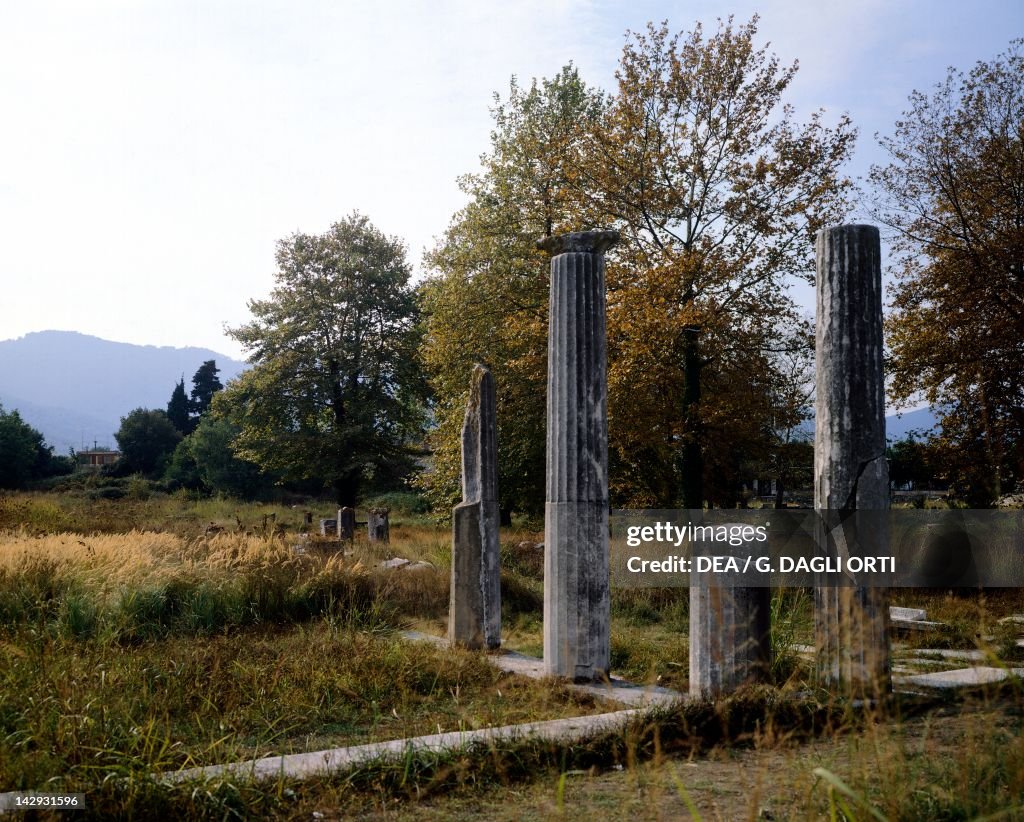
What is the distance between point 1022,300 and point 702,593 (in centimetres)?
1189

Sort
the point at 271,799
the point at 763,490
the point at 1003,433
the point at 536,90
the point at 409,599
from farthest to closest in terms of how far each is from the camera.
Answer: the point at 763,490 < the point at 536,90 < the point at 1003,433 < the point at 409,599 < the point at 271,799

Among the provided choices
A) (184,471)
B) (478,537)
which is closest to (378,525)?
(478,537)

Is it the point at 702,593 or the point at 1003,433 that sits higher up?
the point at 1003,433

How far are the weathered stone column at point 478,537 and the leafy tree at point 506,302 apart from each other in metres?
9.73

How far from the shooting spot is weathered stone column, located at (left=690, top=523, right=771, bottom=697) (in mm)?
6434

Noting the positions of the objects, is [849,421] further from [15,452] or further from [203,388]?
[203,388]

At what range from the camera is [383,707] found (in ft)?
21.2

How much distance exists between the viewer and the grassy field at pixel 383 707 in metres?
4.12

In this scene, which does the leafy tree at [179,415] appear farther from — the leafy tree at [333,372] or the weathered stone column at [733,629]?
the weathered stone column at [733,629]

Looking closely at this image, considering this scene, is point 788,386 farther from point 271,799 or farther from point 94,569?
point 271,799

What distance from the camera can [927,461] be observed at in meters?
15.8

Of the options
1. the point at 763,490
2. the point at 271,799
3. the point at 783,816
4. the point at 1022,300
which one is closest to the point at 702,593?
the point at 783,816

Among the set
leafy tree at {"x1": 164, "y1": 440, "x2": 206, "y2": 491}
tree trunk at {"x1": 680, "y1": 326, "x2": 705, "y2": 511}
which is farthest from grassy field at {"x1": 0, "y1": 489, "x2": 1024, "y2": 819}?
leafy tree at {"x1": 164, "y1": 440, "x2": 206, "y2": 491}

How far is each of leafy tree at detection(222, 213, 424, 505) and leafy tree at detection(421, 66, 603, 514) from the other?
6219mm
